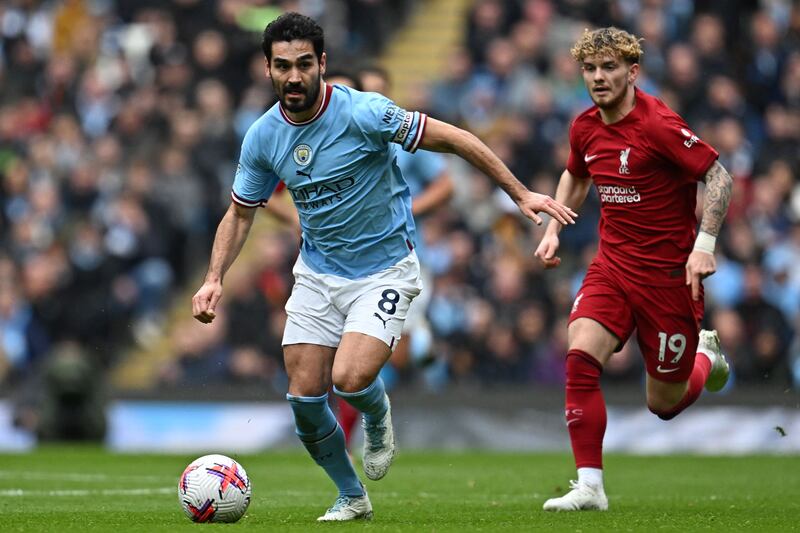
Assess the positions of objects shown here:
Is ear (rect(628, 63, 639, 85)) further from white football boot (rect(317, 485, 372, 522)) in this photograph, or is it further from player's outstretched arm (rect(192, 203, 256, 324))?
white football boot (rect(317, 485, 372, 522))

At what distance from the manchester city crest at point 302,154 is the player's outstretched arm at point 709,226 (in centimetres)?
208

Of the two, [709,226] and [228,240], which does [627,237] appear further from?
[228,240]

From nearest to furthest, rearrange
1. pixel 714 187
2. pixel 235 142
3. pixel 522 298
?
pixel 714 187 → pixel 522 298 → pixel 235 142

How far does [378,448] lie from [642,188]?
2.17m

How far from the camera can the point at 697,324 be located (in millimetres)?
9422

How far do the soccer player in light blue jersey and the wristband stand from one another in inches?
40.0

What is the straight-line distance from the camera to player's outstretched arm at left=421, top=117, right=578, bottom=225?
7969 millimetres

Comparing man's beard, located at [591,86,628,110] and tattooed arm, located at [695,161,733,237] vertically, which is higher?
man's beard, located at [591,86,628,110]

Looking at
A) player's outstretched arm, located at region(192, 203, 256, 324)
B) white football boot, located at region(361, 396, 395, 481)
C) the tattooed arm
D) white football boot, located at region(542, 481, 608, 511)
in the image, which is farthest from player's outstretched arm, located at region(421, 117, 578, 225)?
white football boot, located at region(542, 481, 608, 511)

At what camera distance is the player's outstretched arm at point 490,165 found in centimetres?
797

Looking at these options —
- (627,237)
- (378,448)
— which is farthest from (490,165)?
(378,448)

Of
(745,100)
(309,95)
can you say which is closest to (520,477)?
(309,95)

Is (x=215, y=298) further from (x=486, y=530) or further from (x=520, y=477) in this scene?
(x=520, y=477)

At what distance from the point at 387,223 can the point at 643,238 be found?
1.67 metres
